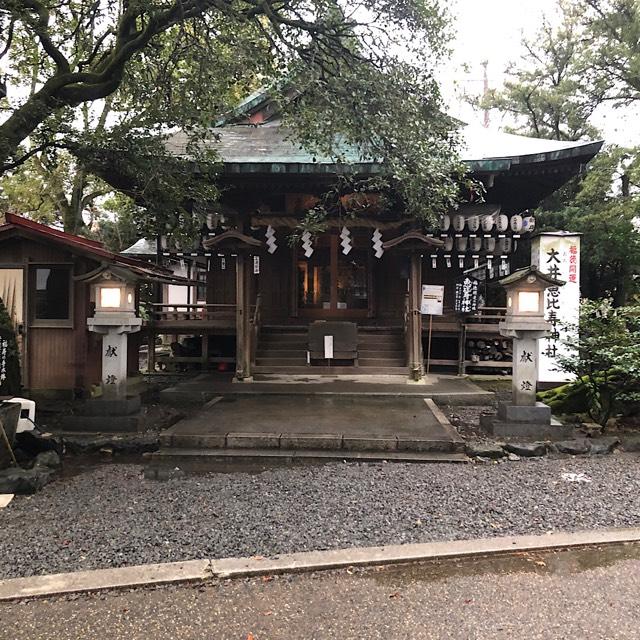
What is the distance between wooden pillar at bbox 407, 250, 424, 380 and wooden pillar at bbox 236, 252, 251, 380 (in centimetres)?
352

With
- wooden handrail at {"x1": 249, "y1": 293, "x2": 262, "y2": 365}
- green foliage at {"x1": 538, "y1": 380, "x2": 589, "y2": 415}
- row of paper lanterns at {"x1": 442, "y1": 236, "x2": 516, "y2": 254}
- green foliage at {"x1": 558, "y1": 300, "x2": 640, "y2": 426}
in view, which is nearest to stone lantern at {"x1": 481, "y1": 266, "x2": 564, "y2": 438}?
green foliage at {"x1": 558, "y1": 300, "x2": 640, "y2": 426}

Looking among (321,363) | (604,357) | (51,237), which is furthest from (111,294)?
(604,357)

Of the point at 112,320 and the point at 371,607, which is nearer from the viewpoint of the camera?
the point at 371,607

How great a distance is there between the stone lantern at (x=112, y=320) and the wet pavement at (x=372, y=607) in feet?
14.3

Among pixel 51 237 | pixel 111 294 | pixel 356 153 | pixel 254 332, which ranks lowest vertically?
pixel 254 332

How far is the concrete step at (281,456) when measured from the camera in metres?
5.70

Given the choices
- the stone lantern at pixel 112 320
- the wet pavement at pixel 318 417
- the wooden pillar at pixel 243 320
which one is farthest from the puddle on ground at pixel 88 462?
the wooden pillar at pixel 243 320

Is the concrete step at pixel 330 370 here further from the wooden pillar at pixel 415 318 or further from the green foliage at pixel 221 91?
the green foliage at pixel 221 91

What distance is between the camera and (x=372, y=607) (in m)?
2.81

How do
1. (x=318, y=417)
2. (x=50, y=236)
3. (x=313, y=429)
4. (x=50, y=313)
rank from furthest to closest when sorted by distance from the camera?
1. (x=50, y=313)
2. (x=50, y=236)
3. (x=318, y=417)
4. (x=313, y=429)

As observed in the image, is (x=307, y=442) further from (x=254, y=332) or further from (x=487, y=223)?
(x=487, y=223)

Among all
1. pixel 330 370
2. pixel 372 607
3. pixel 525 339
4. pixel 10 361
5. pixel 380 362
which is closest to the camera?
pixel 372 607

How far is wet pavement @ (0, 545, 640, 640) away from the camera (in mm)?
2580

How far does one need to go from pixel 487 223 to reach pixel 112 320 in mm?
8299
